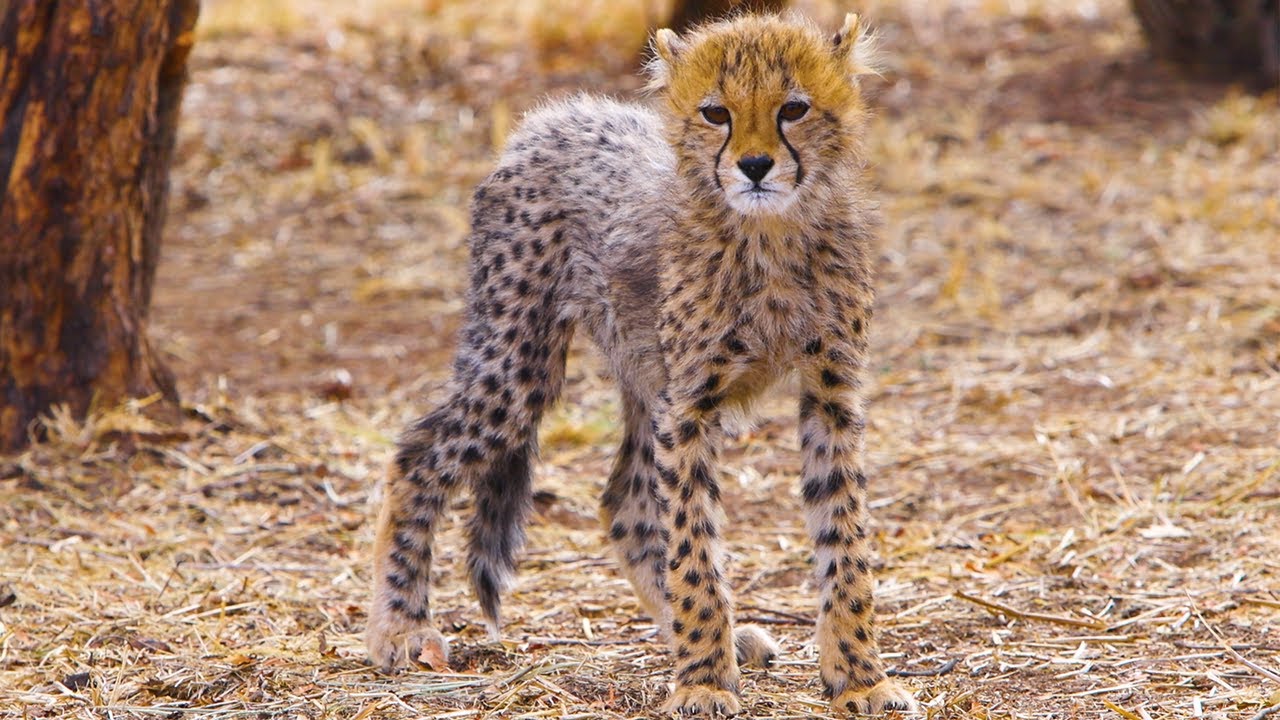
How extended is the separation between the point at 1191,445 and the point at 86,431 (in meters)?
3.80

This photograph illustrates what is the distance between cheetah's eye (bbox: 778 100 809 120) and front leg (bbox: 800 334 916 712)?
1.80 feet

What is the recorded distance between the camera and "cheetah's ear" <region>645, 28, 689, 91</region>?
404 cm

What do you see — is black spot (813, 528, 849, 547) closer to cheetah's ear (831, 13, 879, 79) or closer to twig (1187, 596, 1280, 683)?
twig (1187, 596, 1280, 683)

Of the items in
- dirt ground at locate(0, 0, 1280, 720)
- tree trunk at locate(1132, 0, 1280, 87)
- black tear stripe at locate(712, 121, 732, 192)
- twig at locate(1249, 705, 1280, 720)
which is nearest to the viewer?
twig at locate(1249, 705, 1280, 720)

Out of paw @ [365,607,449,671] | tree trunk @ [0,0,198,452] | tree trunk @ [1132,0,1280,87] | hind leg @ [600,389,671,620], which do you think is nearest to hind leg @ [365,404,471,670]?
paw @ [365,607,449,671]

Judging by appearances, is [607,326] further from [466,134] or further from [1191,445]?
[466,134]

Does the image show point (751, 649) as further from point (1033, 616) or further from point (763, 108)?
point (763, 108)

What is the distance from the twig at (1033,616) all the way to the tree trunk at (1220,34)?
6674mm

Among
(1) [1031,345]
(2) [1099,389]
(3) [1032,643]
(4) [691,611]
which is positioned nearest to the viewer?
(4) [691,611]

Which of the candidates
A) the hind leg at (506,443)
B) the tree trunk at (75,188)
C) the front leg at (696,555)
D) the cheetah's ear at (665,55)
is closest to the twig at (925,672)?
the front leg at (696,555)

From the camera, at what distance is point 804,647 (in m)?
4.46

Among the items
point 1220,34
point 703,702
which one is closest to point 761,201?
point 703,702

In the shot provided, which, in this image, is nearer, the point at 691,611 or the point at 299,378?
the point at 691,611

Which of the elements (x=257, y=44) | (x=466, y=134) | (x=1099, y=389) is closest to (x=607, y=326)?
(x=1099, y=389)
